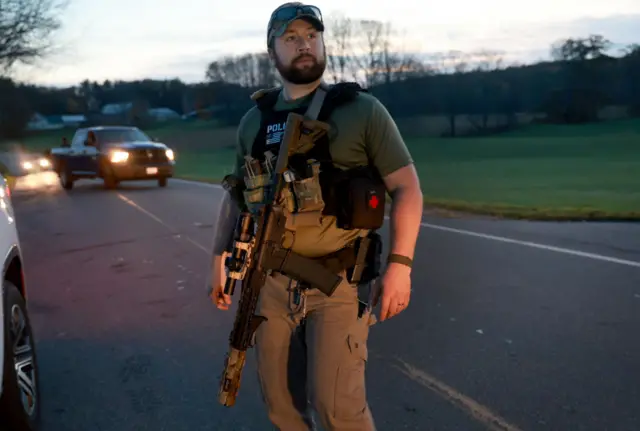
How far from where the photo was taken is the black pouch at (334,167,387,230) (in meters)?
2.77

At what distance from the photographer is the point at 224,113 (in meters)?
104

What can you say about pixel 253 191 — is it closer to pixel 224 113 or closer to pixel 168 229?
pixel 168 229

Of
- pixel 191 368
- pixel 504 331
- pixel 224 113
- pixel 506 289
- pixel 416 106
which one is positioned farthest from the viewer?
pixel 224 113

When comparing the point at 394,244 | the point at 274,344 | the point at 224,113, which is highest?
the point at 394,244

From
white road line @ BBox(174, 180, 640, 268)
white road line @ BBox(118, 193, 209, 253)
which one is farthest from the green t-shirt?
white road line @ BBox(118, 193, 209, 253)

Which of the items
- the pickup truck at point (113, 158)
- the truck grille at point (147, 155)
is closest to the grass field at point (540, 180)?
the pickup truck at point (113, 158)

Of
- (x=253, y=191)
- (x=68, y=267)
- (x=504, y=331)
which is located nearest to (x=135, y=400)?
(x=253, y=191)

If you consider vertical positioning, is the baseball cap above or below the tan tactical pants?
above

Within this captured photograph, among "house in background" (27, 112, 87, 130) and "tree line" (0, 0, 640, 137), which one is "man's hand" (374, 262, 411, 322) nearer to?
"tree line" (0, 0, 640, 137)

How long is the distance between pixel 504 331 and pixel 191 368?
2262mm

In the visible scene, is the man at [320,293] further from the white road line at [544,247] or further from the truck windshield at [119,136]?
the truck windshield at [119,136]

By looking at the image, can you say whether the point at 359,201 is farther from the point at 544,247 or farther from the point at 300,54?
the point at 544,247

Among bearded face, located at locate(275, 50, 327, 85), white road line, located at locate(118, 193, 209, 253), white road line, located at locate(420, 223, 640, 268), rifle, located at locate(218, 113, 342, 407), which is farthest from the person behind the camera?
white road line, located at locate(118, 193, 209, 253)

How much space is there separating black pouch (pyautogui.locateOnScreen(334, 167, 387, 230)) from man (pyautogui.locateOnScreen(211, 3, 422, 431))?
7 cm
